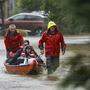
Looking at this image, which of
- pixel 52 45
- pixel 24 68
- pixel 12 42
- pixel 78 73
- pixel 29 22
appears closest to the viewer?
pixel 78 73

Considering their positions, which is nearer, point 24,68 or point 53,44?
point 53,44

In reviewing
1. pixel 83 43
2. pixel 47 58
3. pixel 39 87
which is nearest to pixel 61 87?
pixel 83 43

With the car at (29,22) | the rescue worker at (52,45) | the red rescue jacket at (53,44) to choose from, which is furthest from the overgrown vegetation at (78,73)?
the car at (29,22)

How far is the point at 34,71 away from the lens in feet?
57.8

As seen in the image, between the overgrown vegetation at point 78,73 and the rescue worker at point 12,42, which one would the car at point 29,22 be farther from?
the overgrown vegetation at point 78,73

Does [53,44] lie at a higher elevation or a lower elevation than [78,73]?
lower

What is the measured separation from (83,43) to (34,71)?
15.1m

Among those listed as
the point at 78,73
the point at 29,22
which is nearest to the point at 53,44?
the point at 78,73

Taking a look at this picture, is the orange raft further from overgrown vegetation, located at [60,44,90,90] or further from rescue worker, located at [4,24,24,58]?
overgrown vegetation, located at [60,44,90,90]

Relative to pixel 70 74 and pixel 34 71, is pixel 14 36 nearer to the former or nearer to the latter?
pixel 34 71

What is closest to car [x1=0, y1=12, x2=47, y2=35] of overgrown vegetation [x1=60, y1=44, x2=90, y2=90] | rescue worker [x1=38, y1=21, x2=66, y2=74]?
rescue worker [x1=38, y1=21, x2=66, y2=74]

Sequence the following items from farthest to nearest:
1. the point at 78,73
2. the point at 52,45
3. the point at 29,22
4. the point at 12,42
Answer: the point at 29,22 < the point at 12,42 < the point at 52,45 < the point at 78,73

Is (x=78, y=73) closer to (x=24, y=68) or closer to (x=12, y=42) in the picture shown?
(x=24, y=68)

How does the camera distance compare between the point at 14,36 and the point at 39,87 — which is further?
the point at 14,36
